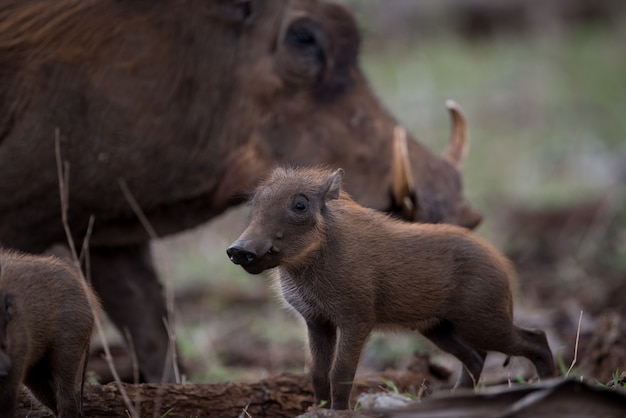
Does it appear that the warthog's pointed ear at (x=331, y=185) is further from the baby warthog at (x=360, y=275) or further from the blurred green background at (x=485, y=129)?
the blurred green background at (x=485, y=129)

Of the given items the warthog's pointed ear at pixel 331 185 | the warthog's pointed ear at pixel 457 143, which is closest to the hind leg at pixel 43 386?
the warthog's pointed ear at pixel 331 185

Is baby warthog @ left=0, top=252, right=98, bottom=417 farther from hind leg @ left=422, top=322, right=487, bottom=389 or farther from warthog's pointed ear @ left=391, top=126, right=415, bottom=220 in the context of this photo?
warthog's pointed ear @ left=391, top=126, right=415, bottom=220

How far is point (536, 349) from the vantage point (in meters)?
3.69

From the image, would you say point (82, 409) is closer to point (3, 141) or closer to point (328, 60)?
point (3, 141)

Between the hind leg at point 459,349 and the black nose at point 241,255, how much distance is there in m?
0.83

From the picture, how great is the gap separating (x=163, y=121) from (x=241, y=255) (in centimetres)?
199

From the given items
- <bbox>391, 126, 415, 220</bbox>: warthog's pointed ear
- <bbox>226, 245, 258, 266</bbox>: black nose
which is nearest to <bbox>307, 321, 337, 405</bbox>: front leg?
<bbox>226, 245, 258, 266</bbox>: black nose

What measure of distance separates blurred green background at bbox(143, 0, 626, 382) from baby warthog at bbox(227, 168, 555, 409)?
176 centimetres

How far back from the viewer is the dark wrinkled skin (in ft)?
15.3

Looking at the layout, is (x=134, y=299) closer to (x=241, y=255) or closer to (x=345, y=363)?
(x=345, y=363)

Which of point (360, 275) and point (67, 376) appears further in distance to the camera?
point (360, 275)

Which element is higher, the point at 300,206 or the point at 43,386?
the point at 300,206

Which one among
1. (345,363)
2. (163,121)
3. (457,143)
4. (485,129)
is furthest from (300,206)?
(485,129)

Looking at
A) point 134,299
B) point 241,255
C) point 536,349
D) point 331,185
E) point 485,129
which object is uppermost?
point 331,185
